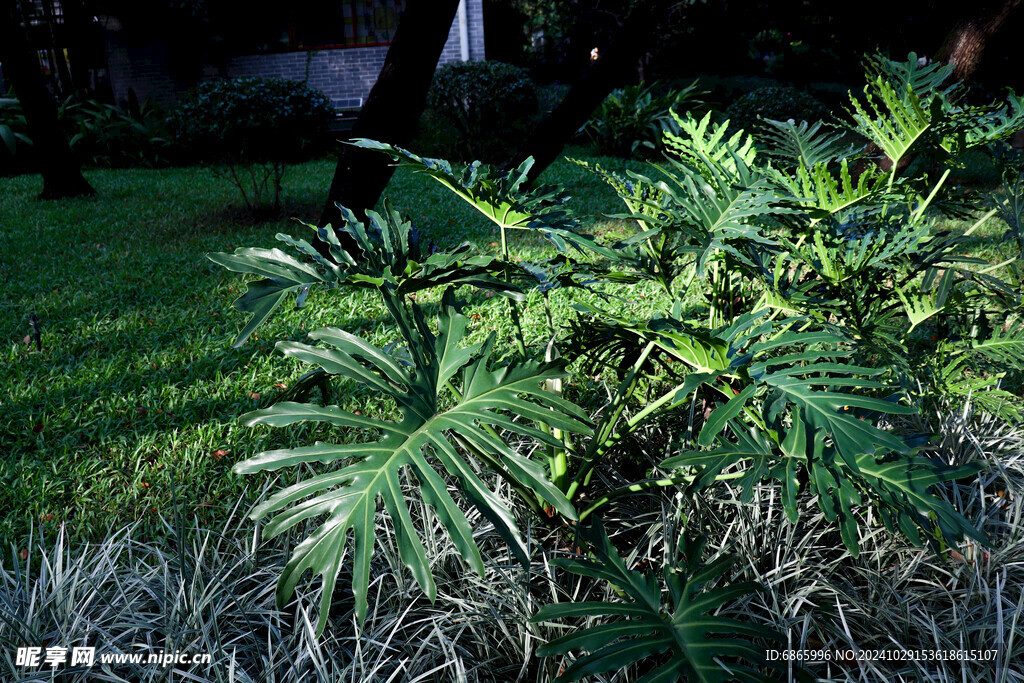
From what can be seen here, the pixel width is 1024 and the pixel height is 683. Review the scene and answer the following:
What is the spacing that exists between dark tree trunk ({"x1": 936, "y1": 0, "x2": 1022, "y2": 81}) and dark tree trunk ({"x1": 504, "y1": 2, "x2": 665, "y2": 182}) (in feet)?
9.11

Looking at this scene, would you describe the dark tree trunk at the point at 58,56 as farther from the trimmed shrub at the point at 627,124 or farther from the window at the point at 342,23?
the trimmed shrub at the point at 627,124

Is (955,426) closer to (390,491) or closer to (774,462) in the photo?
(774,462)

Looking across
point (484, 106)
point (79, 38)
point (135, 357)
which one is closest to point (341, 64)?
point (484, 106)

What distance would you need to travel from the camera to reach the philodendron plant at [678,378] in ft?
4.07

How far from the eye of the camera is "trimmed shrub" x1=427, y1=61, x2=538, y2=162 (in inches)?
343

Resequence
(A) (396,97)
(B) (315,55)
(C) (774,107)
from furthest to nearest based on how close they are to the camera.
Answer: (B) (315,55) < (C) (774,107) < (A) (396,97)

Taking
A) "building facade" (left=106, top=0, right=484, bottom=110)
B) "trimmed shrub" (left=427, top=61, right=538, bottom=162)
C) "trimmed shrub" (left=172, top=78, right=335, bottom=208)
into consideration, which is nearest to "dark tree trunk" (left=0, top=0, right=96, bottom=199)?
"trimmed shrub" (left=172, top=78, right=335, bottom=208)

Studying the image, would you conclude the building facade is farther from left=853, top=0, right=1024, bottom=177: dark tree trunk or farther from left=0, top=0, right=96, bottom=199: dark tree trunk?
left=853, top=0, right=1024, bottom=177: dark tree trunk

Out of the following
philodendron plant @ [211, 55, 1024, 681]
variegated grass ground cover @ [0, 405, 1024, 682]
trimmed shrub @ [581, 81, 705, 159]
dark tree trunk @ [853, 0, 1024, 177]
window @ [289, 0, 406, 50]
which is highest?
window @ [289, 0, 406, 50]

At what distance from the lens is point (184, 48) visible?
1187 cm

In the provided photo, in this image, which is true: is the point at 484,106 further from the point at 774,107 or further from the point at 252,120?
the point at 252,120

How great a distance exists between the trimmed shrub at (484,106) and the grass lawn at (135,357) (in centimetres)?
259

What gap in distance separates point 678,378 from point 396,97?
10.4 ft

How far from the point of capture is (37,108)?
21.4 feet
